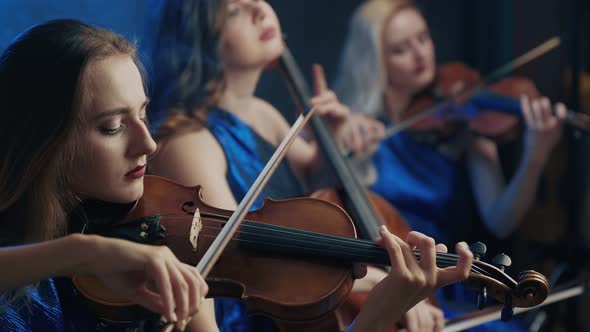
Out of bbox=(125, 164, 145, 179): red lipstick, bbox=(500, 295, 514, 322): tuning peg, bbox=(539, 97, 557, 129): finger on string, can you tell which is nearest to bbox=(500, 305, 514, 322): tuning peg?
bbox=(500, 295, 514, 322): tuning peg

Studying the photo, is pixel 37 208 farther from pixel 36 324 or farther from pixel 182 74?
pixel 182 74

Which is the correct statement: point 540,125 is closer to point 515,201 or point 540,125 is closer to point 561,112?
point 561,112

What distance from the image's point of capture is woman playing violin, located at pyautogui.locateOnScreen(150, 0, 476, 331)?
1.12 meters

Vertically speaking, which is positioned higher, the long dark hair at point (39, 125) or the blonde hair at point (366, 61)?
the long dark hair at point (39, 125)

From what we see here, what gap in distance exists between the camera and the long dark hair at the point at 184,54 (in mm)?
1202

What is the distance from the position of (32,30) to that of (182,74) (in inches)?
15.5

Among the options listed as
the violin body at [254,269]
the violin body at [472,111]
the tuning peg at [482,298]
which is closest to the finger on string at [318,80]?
the violin body at [472,111]

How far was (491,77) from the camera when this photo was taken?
171 centimetres

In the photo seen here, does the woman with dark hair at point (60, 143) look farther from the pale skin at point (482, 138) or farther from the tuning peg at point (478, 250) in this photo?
the pale skin at point (482, 138)

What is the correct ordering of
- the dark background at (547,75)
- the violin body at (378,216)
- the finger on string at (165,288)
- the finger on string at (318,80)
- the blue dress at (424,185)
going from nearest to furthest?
the finger on string at (165,288) < the violin body at (378,216) < the finger on string at (318,80) < the blue dress at (424,185) < the dark background at (547,75)

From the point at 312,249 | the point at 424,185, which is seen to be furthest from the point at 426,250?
the point at 424,185

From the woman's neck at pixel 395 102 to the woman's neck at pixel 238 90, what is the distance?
48 cm

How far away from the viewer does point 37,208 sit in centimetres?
83

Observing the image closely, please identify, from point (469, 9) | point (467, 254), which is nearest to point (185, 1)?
point (467, 254)
